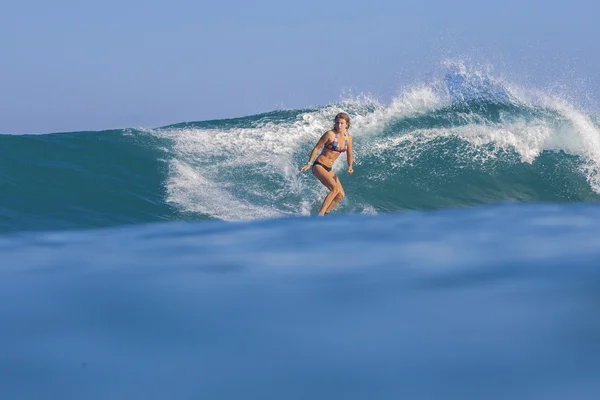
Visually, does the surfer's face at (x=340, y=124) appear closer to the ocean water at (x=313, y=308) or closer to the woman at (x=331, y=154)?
the woman at (x=331, y=154)

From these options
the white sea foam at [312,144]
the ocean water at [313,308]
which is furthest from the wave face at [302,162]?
the ocean water at [313,308]

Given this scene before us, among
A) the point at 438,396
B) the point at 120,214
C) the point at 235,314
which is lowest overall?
the point at 438,396

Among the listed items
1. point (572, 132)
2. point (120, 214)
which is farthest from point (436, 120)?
point (120, 214)

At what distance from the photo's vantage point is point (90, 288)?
1599 millimetres

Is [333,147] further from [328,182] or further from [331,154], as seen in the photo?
[328,182]

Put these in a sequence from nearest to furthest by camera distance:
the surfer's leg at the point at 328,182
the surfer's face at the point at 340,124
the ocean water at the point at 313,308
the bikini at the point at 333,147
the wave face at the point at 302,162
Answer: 1. the ocean water at the point at 313,308
2. the surfer's face at the point at 340,124
3. the bikini at the point at 333,147
4. the surfer's leg at the point at 328,182
5. the wave face at the point at 302,162

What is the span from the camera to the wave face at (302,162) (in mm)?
12529

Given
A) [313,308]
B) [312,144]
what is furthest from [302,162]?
[313,308]

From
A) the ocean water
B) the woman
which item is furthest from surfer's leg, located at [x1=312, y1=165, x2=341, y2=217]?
the ocean water

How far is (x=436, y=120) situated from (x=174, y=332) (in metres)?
16.2

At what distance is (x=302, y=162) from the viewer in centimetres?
1463

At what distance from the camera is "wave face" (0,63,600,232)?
1253 cm

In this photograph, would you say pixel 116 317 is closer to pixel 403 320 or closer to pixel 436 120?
pixel 403 320

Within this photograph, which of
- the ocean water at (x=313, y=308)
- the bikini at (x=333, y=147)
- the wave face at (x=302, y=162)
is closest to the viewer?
the ocean water at (x=313, y=308)
